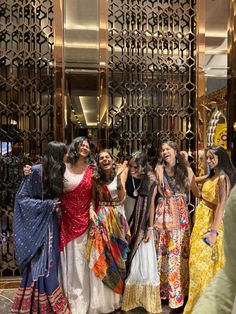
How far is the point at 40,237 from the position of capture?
301 centimetres

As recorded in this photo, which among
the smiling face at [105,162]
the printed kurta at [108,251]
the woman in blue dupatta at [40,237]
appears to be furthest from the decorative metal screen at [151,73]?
the woman in blue dupatta at [40,237]

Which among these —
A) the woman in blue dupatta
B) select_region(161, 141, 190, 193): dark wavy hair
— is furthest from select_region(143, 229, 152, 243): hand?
the woman in blue dupatta

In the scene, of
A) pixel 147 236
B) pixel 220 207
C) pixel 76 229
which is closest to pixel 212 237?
pixel 220 207

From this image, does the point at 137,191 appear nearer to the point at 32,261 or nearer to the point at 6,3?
the point at 32,261

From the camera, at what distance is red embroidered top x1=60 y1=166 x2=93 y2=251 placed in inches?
124

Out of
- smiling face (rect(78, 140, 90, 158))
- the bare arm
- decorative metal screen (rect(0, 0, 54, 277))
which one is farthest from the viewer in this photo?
decorative metal screen (rect(0, 0, 54, 277))

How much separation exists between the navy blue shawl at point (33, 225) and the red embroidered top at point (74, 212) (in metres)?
0.15

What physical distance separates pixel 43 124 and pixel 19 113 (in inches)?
10.8

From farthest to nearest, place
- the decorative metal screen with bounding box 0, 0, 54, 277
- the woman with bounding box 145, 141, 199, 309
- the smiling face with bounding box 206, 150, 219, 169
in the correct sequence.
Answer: the decorative metal screen with bounding box 0, 0, 54, 277, the woman with bounding box 145, 141, 199, 309, the smiling face with bounding box 206, 150, 219, 169

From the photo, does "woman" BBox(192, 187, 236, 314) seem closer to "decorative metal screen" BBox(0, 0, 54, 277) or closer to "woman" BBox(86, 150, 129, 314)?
"woman" BBox(86, 150, 129, 314)

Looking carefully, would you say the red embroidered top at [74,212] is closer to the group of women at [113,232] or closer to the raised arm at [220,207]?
the group of women at [113,232]

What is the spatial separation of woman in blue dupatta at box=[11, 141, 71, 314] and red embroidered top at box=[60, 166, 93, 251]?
109 millimetres

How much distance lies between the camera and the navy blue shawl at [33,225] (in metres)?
2.99

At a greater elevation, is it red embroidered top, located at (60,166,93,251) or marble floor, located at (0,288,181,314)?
red embroidered top, located at (60,166,93,251)
